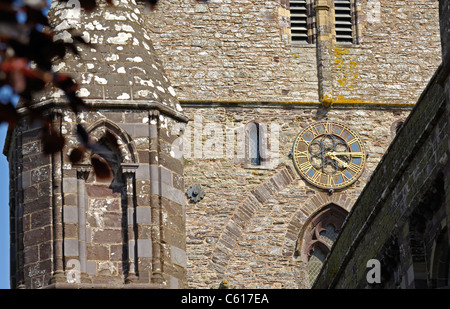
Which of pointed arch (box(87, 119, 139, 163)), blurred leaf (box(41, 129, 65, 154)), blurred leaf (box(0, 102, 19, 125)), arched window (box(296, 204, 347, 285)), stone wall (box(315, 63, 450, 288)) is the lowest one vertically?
blurred leaf (box(41, 129, 65, 154))

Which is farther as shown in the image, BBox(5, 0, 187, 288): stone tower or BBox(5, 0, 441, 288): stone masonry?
BBox(5, 0, 441, 288): stone masonry

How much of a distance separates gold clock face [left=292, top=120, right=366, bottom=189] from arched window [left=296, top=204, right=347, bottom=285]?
0.55 meters

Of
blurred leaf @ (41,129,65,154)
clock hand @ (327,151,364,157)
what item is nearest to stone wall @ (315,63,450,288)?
blurred leaf @ (41,129,65,154)

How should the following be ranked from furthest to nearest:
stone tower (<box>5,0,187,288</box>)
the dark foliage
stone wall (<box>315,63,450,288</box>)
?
stone tower (<box>5,0,187,288</box>)
stone wall (<box>315,63,450,288</box>)
the dark foliage

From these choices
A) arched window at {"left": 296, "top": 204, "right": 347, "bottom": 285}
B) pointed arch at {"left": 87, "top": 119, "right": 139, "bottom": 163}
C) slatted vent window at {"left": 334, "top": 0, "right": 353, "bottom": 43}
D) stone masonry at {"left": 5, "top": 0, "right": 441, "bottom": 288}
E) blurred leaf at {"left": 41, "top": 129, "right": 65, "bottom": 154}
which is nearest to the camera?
blurred leaf at {"left": 41, "top": 129, "right": 65, "bottom": 154}

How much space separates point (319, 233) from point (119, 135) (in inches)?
511

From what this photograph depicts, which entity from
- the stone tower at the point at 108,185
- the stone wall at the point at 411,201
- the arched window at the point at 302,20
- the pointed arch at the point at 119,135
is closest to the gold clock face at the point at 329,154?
the arched window at the point at 302,20

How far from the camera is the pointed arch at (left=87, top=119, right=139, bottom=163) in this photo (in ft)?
54.5

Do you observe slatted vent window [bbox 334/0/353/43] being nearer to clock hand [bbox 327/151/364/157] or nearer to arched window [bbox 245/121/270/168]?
clock hand [bbox 327/151/364/157]

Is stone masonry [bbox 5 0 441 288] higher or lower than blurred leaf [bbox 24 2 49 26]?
higher

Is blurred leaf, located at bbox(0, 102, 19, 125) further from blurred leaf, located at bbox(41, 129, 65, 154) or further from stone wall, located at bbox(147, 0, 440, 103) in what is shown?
stone wall, located at bbox(147, 0, 440, 103)

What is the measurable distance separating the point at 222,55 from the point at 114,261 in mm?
14576

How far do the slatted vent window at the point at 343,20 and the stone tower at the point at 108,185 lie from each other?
13.7 m

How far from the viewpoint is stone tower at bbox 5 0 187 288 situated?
52.3 feet
